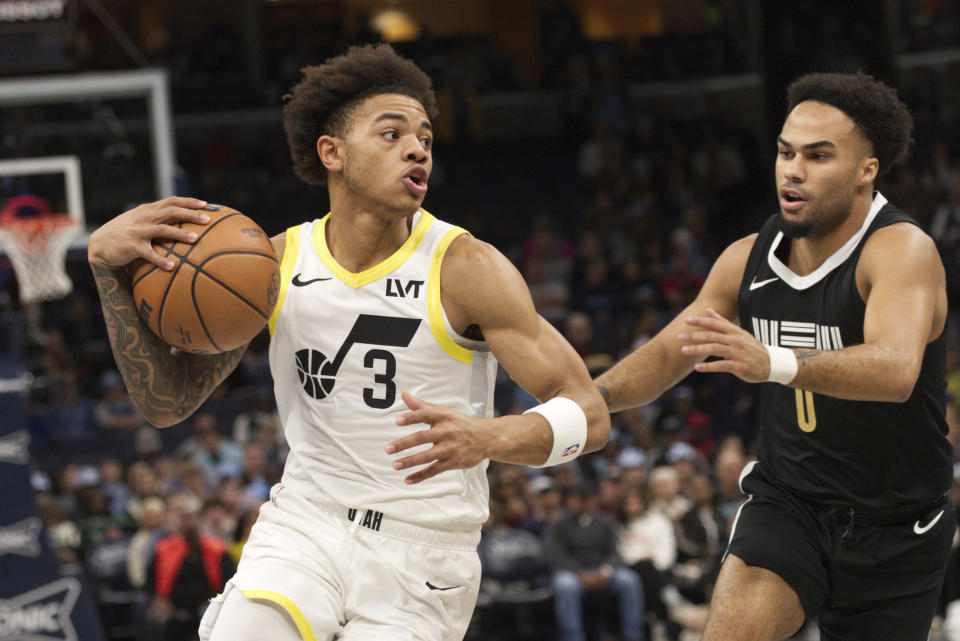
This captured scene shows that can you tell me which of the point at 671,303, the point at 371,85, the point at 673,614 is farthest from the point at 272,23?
the point at 371,85

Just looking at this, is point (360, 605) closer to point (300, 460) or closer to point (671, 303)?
point (300, 460)

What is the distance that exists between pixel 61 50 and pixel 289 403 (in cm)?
607

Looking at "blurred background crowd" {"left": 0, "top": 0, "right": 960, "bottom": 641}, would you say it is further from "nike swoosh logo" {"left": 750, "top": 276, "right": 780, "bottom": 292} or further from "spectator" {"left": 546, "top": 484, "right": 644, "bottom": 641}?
"nike swoosh logo" {"left": 750, "top": 276, "right": 780, "bottom": 292}

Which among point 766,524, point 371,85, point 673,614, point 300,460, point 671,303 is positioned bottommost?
point 673,614

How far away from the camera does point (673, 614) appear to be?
10406 millimetres

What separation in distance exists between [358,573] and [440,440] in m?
0.68

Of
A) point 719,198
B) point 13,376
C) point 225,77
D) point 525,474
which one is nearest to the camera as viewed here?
point 13,376

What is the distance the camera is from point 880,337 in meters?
3.83

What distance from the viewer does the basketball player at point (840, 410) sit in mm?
3994

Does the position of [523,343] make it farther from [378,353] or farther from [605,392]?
[605,392]

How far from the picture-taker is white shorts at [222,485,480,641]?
11.7ft

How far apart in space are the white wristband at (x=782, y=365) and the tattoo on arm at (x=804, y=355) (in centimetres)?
2

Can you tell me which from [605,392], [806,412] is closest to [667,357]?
[605,392]

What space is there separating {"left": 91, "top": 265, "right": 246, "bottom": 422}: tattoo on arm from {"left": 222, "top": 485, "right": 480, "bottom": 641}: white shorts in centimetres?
46
